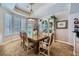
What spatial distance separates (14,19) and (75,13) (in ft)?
3.52

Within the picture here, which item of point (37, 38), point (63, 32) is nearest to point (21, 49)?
point (37, 38)

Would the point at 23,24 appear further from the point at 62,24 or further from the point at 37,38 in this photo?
the point at 62,24

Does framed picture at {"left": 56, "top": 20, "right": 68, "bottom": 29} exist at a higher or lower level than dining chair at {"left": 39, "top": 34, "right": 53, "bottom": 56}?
higher

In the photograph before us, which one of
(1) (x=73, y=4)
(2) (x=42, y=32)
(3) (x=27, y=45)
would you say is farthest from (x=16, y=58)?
(1) (x=73, y=4)

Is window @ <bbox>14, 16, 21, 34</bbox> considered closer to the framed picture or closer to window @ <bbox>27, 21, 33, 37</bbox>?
window @ <bbox>27, 21, 33, 37</bbox>

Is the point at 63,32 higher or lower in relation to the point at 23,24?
lower

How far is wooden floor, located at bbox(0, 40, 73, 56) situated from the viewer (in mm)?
2066

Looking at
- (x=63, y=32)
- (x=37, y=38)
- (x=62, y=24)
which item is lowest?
(x=37, y=38)

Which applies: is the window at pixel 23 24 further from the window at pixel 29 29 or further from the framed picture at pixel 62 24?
the framed picture at pixel 62 24

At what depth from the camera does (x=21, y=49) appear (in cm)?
210

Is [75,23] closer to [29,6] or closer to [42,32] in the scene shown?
[42,32]

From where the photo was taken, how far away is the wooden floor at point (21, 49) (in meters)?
2.07

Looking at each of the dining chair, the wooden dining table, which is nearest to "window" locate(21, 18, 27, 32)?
the wooden dining table

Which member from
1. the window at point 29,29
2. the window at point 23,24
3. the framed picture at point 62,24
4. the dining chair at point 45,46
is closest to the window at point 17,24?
the window at point 23,24
